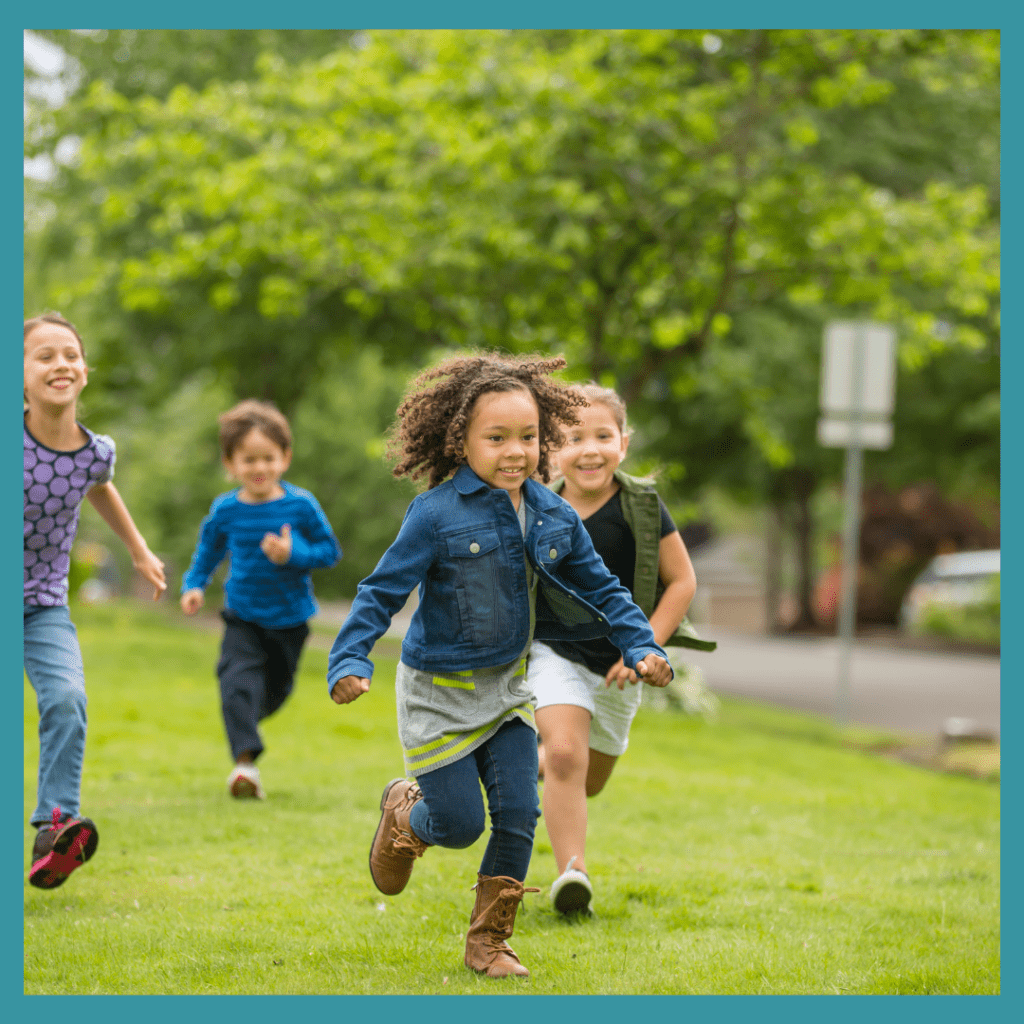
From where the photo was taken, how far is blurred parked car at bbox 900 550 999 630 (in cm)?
2270

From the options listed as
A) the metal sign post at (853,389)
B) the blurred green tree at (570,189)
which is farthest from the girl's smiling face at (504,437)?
the metal sign post at (853,389)

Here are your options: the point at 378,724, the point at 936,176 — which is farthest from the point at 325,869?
the point at 936,176

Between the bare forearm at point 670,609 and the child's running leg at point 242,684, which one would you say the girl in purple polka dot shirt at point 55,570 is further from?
the child's running leg at point 242,684

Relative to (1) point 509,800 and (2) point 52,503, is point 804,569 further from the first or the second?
(1) point 509,800

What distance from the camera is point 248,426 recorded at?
6156 millimetres

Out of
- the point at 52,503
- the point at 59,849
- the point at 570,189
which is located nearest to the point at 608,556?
the point at 52,503

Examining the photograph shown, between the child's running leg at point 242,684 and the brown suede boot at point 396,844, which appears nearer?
the brown suede boot at point 396,844

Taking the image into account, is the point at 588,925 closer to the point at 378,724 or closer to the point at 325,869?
the point at 325,869

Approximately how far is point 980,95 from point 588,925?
1266cm

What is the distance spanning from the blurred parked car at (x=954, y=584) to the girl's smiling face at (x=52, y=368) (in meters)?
20.1

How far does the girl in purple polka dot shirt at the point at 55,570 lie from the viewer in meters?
4.14

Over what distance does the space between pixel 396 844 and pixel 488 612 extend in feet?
2.65

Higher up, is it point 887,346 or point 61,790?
point 887,346

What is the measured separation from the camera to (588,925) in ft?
13.8
